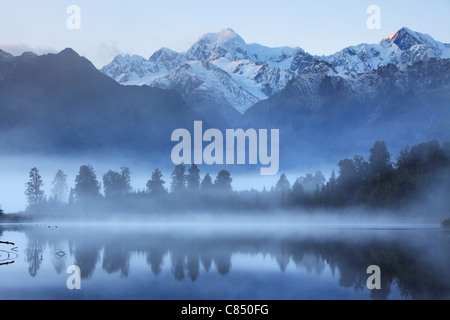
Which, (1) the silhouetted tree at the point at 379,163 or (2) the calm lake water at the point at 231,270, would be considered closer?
(2) the calm lake water at the point at 231,270

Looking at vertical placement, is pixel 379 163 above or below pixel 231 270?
above

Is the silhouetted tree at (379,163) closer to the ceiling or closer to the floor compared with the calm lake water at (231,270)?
closer to the ceiling

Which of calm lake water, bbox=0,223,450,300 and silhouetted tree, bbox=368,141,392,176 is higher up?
silhouetted tree, bbox=368,141,392,176

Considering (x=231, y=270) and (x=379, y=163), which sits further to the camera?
(x=379, y=163)

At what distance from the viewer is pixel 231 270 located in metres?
55.4

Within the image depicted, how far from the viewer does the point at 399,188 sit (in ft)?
536

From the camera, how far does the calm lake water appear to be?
1703 inches

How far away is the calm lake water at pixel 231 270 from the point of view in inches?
1703

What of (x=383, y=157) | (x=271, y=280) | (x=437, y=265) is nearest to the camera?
(x=271, y=280)

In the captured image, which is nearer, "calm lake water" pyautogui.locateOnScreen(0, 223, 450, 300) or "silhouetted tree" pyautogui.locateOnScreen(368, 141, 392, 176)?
"calm lake water" pyautogui.locateOnScreen(0, 223, 450, 300)
